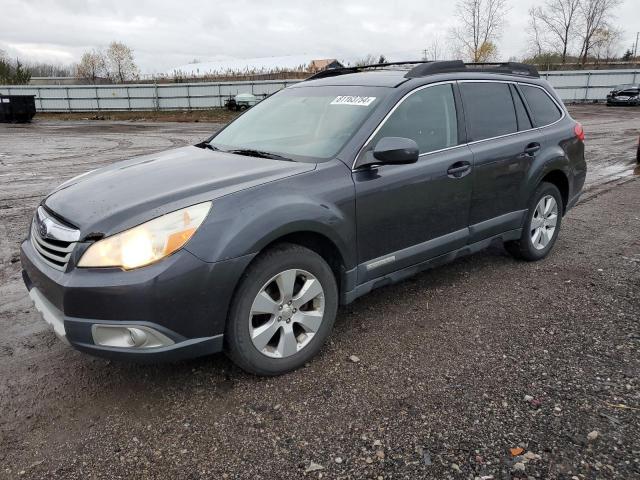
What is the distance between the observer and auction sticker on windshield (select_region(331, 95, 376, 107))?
3657 mm

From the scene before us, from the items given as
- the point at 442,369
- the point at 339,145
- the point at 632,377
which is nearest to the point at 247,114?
the point at 339,145

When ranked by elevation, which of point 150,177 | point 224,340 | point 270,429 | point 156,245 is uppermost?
point 150,177

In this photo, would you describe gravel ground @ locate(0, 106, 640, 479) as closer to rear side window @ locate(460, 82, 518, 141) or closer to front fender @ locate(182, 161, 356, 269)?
front fender @ locate(182, 161, 356, 269)

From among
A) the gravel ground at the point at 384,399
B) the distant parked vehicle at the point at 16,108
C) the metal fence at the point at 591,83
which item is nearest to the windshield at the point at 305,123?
the gravel ground at the point at 384,399

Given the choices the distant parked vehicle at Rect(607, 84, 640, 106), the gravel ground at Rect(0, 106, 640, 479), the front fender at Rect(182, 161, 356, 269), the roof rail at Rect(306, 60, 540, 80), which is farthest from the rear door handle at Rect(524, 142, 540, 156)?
the distant parked vehicle at Rect(607, 84, 640, 106)

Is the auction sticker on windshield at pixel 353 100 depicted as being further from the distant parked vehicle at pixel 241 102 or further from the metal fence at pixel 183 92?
the metal fence at pixel 183 92

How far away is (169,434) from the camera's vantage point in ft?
8.55

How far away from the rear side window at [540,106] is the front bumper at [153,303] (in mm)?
3400

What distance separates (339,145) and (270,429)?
1.81 metres

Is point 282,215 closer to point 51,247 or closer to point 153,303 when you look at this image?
point 153,303

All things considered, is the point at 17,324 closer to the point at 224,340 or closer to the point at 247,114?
the point at 224,340

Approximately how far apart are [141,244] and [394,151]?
1.61m

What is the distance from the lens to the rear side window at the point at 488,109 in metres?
4.16

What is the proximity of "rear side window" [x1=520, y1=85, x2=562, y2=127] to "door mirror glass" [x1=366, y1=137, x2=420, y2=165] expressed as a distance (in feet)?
6.98
